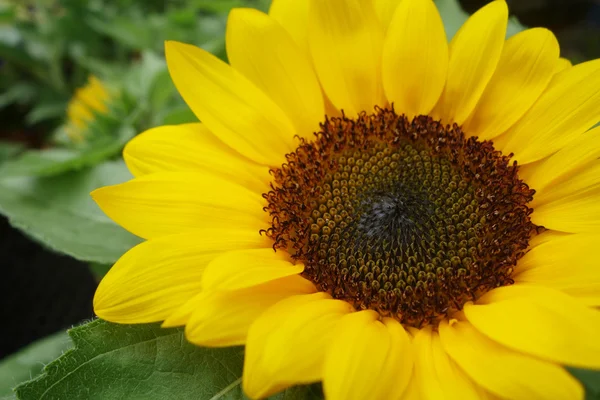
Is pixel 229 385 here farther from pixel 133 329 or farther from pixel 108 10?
pixel 108 10

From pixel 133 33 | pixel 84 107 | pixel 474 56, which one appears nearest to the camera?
pixel 474 56

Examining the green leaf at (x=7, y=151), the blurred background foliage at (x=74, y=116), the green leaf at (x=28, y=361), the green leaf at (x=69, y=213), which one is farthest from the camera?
the green leaf at (x=7, y=151)

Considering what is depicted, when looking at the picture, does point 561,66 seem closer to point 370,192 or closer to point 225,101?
point 370,192

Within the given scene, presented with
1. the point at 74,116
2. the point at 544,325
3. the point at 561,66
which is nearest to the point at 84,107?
the point at 74,116

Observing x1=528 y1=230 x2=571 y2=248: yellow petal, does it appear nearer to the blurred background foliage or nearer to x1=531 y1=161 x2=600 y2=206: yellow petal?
x1=531 y1=161 x2=600 y2=206: yellow petal

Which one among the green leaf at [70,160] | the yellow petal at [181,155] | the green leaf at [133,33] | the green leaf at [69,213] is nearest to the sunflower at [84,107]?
the green leaf at [133,33]

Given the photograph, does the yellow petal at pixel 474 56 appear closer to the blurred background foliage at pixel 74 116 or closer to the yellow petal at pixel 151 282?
the blurred background foliage at pixel 74 116
